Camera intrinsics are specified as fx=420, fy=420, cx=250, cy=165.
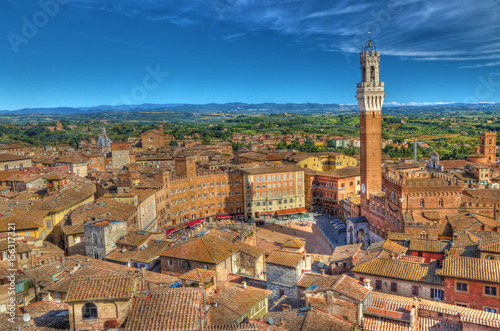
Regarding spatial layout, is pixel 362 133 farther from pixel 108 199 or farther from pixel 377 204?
pixel 108 199

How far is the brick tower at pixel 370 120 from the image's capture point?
62.8 meters

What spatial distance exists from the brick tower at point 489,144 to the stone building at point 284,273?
9990 cm

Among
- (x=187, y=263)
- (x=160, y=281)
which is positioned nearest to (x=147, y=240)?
(x=187, y=263)

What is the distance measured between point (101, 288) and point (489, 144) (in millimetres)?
116958

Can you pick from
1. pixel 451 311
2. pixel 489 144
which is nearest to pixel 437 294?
pixel 451 311

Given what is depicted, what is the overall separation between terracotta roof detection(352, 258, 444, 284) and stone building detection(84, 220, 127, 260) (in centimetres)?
2349

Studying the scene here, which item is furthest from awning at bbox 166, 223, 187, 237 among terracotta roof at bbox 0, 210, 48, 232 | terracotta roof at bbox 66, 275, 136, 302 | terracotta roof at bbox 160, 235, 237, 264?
terracotta roof at bbox 66, 275, 136, 302

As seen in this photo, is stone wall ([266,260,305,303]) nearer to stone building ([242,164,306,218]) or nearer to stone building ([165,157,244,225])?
stone building ([165,157,244,225])

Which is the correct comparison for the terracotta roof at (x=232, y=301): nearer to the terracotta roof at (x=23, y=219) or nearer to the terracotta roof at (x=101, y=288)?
the terracotta roof at (x=101, y=288)

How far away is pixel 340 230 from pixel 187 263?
131ft

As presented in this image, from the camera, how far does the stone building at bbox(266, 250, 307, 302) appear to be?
83.0 feet

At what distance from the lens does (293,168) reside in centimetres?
8100

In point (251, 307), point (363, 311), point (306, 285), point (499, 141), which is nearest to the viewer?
point (363, 311)

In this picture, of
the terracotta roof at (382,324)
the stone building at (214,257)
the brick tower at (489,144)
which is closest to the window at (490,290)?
the terracotta roof at (382,324)
